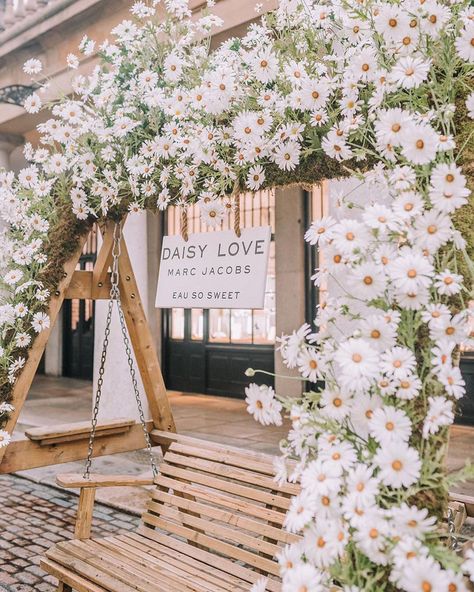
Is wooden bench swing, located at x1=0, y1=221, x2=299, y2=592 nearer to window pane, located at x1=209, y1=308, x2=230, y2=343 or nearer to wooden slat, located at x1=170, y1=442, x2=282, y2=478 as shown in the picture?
wooden slat, located at x1=170, y1=442, x2=282, y2=478

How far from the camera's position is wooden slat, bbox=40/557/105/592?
2502 millimetres

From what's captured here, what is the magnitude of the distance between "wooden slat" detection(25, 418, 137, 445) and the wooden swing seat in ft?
2.57

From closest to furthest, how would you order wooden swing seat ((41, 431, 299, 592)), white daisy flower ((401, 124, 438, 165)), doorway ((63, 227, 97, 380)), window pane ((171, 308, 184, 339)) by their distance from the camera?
white daisy flower ((401, 124, 438, 165)), wooden swing seat ((41, 431, 299, 592)), window pane ((171, 308, 184, 339)), doorway ((63, 227, 97, 380))

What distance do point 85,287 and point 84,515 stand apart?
1.37 m

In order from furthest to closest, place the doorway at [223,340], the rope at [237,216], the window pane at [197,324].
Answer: the window pane at [197,324], the doorway at [223,340], the rope at [237,216]

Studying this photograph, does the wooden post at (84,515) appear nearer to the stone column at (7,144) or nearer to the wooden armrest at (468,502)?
the wooden armrest at (468,502)

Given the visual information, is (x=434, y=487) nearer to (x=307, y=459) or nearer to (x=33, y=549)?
(x=307, y=459)

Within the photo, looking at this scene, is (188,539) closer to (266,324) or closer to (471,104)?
(471,104)

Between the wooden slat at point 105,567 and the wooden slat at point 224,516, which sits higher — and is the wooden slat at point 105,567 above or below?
below

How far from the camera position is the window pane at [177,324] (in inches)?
450

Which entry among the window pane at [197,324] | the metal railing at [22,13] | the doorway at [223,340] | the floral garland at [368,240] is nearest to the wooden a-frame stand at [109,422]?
the floral garland at [368,240]

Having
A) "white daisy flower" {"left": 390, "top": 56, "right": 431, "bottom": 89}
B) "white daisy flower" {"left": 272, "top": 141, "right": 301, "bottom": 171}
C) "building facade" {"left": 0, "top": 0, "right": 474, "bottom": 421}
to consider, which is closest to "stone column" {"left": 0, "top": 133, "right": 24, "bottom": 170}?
"building facade" {"left": 0, "top": 0, "right": 474, "bottom": 421}

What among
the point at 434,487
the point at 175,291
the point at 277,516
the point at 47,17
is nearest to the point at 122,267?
the point at 175,291

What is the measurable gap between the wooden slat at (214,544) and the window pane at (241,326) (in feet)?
24.1
